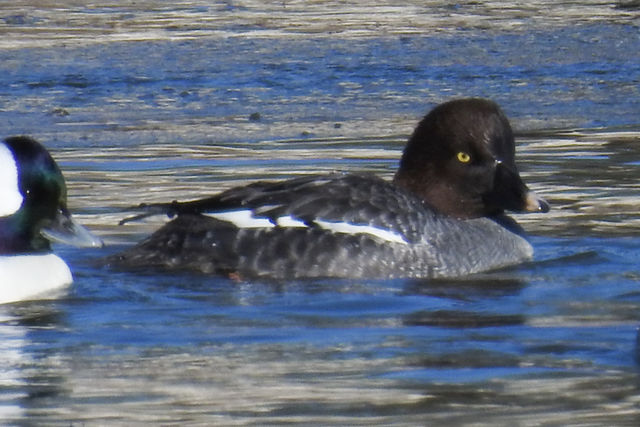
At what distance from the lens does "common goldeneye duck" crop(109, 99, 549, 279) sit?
7.56 meters

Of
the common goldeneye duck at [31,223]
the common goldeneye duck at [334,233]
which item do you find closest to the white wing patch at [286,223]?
the common goldeneye duck at [334,233]

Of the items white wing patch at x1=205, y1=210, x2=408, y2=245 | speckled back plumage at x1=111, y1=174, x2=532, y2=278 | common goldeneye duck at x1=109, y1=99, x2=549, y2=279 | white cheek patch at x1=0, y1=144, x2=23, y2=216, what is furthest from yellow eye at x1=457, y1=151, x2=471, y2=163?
white cheek patch at x1=0, y1=144, x2=23, y2=216

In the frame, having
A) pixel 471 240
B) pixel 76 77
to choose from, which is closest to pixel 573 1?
pixel 76 77

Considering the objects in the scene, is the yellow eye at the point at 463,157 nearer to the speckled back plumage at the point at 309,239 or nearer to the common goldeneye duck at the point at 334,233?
the common goldeneye duck at the point at 334,233

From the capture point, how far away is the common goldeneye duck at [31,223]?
7070mm

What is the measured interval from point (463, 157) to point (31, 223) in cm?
221

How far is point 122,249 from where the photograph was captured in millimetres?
8258

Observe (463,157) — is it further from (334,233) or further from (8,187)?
(8,187)

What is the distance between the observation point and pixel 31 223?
23.9 feet

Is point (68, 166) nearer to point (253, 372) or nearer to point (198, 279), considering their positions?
point (198, 279)

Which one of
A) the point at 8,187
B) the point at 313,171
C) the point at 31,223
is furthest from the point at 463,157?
the point at 8,187

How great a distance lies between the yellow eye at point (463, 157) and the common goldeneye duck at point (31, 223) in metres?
1.93

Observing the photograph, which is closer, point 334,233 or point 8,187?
point 8,187

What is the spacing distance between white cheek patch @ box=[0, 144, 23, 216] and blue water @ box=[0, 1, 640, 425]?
1.60 ft
